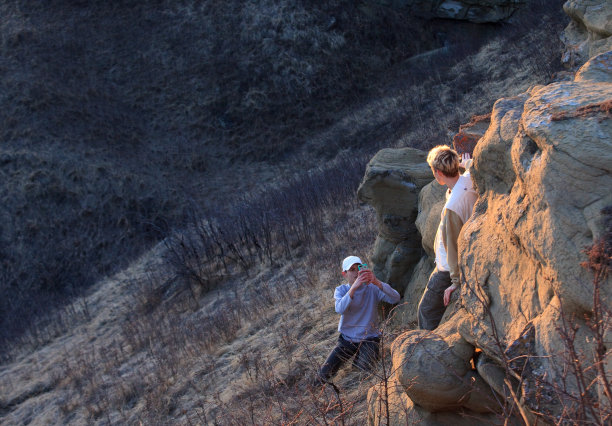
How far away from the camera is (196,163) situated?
847 inches

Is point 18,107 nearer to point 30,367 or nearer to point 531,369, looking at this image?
point 30,367

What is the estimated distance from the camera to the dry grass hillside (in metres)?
7.43

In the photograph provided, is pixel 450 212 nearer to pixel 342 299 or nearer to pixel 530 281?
pixel 530 281

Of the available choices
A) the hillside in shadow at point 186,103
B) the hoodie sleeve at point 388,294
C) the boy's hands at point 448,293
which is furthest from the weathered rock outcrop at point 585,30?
the hillside in shadow at point 186,103

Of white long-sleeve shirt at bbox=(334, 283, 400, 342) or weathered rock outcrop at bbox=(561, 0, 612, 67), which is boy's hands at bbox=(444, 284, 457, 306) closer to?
white long-sleeve shirt at bbox=(334, 283, 400, 342)

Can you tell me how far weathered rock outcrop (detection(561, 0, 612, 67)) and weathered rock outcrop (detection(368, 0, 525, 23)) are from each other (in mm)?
16757

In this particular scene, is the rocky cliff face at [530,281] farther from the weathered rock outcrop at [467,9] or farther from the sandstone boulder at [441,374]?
the weathered rock outcrop at [467,9]

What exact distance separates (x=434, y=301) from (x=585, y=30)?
561 cm

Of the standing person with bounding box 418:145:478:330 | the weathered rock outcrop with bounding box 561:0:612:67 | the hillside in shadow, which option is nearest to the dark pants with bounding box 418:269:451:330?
the standing person with bounding box 418:145:478:330

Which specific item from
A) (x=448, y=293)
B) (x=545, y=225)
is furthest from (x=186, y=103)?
(x=545, y=225)

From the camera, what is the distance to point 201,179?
68.0 ft

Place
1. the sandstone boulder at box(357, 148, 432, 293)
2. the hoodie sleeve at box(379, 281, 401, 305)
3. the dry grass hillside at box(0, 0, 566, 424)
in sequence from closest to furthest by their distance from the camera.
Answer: the hoodie sleeve at box(379, 281, 401, 305) < the sandstone boulder at box(357, 148, 432, 293) < the dry grass hillside at box(0, 0, 566, 424)

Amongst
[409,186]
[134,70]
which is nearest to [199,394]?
[409,186]

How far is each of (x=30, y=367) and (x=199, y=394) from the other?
17.6 feet
